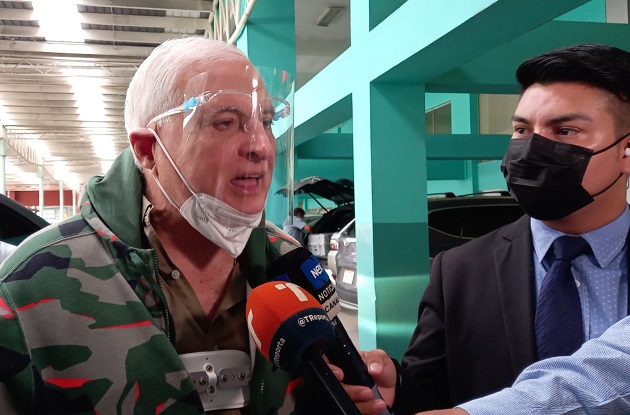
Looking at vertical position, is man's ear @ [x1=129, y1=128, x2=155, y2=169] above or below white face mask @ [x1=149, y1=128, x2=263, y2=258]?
above

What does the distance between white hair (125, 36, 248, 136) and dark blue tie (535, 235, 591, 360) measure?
3.19 feet

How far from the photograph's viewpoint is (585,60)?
158cm

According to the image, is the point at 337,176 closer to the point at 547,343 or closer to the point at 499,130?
the point at 499,130

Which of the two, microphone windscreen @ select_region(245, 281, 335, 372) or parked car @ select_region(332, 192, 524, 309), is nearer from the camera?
microphone windscreen @ select_region(245, 281, 335, 372)

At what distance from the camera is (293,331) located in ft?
3.25

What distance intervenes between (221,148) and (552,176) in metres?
0.99

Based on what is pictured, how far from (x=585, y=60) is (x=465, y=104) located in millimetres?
11820

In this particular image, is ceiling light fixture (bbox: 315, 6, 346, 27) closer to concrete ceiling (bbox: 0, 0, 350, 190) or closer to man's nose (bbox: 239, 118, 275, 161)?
concrete ceiling (bbox: 0, 0, 350, 190)

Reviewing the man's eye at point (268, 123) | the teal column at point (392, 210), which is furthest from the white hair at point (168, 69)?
the teal column at point (392, 210)

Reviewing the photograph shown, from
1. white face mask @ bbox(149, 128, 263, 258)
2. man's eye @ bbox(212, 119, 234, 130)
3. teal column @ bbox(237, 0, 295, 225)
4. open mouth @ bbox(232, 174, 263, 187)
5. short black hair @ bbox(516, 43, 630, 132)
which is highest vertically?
teal column @ bbox(237, 0, 295, 225)

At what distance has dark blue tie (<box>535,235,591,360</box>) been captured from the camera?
149cm

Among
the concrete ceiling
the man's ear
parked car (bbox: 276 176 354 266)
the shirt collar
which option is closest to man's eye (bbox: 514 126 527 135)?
the shirt collar

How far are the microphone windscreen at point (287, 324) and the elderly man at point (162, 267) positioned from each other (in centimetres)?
22

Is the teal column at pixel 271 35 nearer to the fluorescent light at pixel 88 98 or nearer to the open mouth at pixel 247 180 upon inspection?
the open mouth at pixel 247 180
